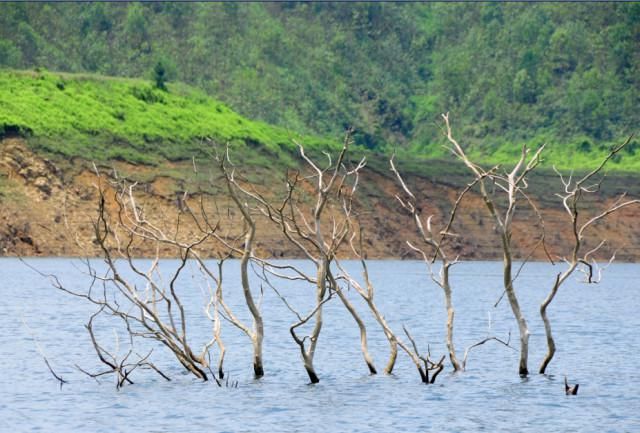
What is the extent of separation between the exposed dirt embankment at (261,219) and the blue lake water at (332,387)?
1414 inches

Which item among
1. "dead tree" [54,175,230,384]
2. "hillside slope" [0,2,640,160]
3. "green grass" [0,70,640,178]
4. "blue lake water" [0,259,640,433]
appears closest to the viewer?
"blue lake water" [0,259,640,433]

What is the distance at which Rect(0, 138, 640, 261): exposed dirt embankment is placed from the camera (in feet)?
315

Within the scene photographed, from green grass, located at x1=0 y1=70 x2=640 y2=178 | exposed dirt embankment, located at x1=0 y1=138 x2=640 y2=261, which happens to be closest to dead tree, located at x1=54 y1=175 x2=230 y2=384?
exposed dirt embankment, located at x1=0 y1=138 x2=640 y2=261

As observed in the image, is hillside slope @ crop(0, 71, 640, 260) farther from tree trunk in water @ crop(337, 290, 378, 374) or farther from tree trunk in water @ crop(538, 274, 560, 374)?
tree trunk in water @ crop(538, 274, 560, 374)

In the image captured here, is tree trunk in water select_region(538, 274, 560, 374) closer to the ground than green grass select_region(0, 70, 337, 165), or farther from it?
closer to the ground

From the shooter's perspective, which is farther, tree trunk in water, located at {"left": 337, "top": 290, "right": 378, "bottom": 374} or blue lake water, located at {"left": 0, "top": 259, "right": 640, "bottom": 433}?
tree trunk in water, located at {"left": 337, "top": 290, "right": 378, "bottom": 374}

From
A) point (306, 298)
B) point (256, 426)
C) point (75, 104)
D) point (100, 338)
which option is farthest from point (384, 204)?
point (256, 426)

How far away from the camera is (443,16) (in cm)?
19400

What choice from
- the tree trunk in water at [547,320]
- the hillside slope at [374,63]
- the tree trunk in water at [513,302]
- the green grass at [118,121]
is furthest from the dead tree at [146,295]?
the hillside slope at [374,63]

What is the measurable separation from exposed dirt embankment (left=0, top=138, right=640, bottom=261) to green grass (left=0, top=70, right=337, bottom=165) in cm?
257

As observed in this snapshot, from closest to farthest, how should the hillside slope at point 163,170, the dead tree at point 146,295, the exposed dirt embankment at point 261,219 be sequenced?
the dead tree at point 146,295
the exposed dirt embankment at point 261,219
the hillside slope at point 163,170

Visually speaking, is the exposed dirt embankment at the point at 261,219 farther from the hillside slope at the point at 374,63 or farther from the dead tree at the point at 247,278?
the dead tree at the point at 247,278

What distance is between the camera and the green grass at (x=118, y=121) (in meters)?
106

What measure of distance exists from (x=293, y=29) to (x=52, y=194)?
81.1 meters
